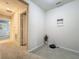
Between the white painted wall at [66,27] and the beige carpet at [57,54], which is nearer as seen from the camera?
the beige carpet at [57,54]

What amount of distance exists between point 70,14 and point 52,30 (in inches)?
56.0

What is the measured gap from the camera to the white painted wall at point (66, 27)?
3123mm

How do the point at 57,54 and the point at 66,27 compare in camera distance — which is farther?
the point at 66,27

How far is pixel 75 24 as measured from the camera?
313cm

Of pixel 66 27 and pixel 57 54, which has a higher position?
pixel 66 27

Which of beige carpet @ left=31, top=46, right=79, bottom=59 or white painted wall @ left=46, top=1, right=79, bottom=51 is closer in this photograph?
beige carpet @ left=31, top=46, right=79, bottom=59

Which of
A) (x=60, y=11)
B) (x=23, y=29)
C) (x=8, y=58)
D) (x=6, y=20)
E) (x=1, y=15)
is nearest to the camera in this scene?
(x=8, y=58)

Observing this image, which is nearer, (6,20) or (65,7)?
(65,7)

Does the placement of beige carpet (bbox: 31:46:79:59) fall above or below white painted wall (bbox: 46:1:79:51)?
below

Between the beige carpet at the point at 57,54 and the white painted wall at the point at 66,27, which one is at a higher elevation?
the white painted wall at the point at 66,27

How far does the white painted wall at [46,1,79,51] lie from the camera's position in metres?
3.12

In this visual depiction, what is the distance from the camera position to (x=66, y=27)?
138 inches

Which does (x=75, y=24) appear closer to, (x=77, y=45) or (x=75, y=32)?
(x=75, y=32)

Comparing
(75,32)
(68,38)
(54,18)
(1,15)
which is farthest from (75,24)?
(1,15)
